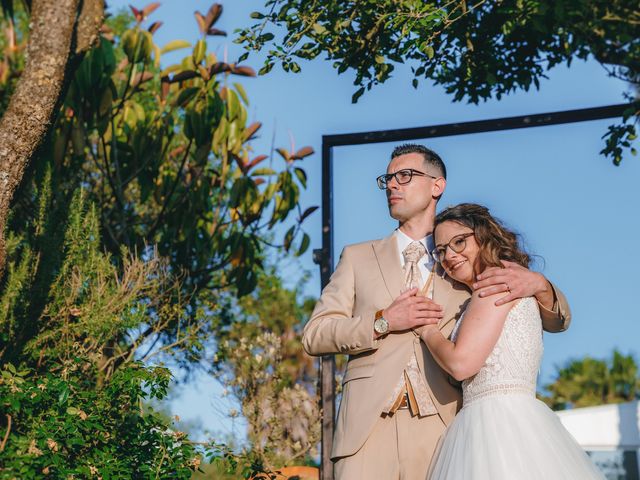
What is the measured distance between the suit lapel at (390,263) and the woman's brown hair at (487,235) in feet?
0.92

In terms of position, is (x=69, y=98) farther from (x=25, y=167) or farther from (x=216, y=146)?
(x=25, y=167)

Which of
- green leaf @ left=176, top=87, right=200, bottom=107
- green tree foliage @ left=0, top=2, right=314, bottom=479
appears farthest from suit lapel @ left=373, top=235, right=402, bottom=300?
green leaf @ left=176, top=87, right=200, bottom=107

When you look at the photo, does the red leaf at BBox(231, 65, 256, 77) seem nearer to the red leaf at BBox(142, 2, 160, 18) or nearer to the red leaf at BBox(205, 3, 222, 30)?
the red leaf at BBox(205, 3, 222, 30)

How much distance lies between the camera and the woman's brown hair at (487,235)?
140 inches

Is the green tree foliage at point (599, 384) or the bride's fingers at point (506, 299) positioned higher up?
the green tree foliage at point (599, 384)

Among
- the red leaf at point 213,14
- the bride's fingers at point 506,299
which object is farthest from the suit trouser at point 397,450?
the red leaf at point 213,14

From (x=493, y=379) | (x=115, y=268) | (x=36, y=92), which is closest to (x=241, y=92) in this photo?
(x=115, y=268)

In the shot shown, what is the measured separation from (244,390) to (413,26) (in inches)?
175

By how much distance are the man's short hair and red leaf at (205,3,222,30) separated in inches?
166

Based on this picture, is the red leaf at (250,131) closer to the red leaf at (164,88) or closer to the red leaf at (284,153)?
the red leaf at (284,153)

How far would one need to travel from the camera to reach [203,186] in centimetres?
818

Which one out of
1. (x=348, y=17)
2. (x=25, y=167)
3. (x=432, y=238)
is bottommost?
(x=432, y=238)

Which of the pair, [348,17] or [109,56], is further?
[109,56]

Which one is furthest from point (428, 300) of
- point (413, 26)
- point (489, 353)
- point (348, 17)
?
point (348, 17)
